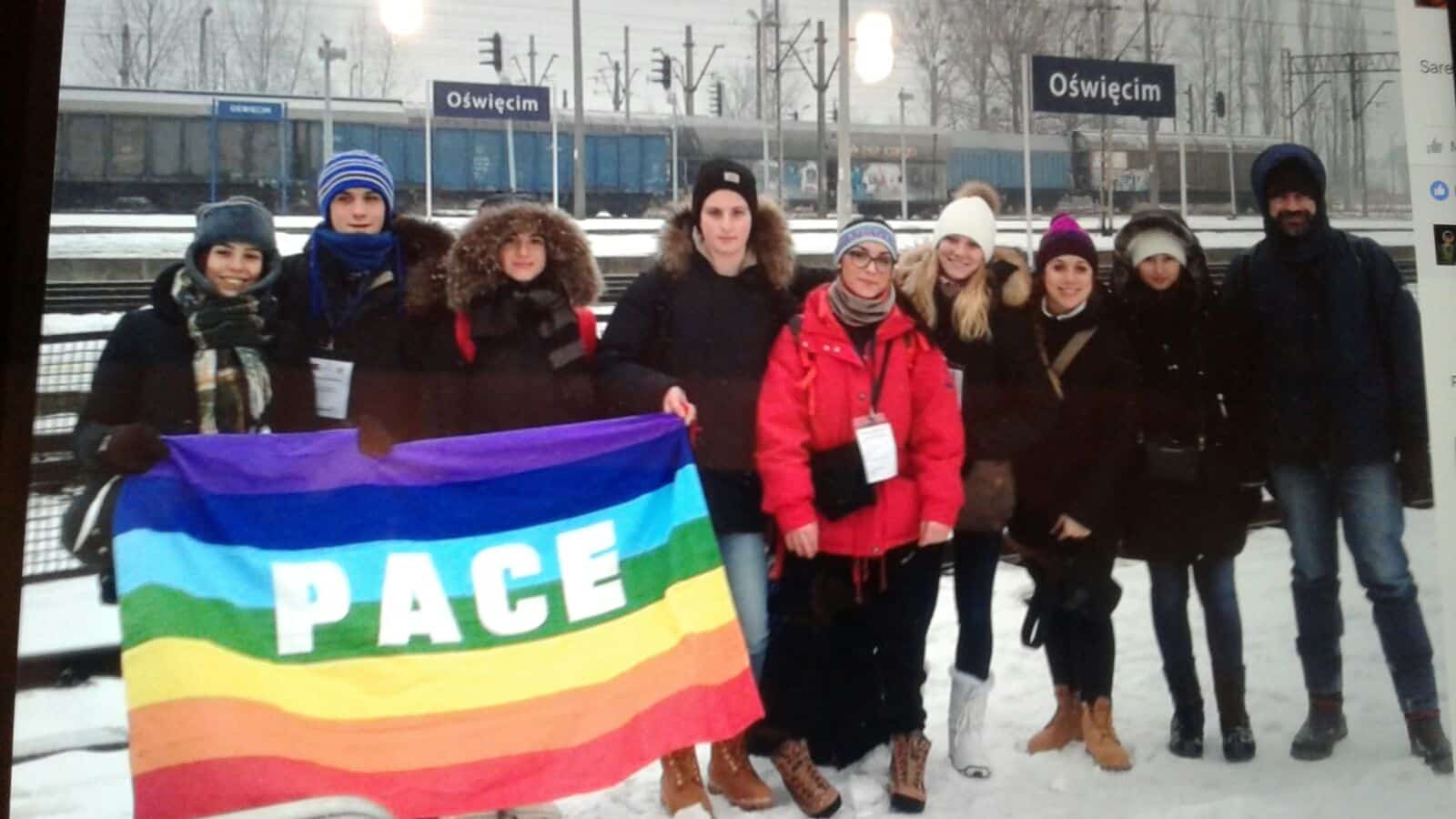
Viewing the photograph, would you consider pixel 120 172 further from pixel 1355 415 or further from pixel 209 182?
pixel 1355 415

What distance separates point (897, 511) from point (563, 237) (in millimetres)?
774

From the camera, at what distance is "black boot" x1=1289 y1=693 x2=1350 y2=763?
7.14 feet

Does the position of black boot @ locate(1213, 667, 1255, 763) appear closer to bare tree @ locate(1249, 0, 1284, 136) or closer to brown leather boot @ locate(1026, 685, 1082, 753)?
A: brown leather boot @ locate(1026, 685, 1082, 753)

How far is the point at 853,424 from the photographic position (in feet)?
7.04

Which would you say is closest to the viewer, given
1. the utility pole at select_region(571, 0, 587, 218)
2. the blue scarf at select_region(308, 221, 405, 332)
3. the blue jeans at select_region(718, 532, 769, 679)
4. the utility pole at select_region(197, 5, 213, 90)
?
the utility pole at select_region(197, 5, 213, 90)

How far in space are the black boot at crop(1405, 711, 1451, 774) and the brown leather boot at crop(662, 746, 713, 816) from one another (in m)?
1.21

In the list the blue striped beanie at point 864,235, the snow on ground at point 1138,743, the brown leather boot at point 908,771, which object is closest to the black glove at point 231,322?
the snow on ground at point 1138,743

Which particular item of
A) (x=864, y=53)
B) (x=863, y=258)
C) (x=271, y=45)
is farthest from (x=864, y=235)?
(x=271, y=45)

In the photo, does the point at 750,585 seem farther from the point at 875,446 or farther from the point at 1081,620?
the point at 1081,620

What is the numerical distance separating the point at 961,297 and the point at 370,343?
108cm

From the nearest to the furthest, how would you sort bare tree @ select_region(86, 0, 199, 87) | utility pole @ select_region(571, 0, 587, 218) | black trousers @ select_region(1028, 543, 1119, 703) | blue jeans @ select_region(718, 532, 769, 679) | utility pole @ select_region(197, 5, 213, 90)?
bare tree @ select_region(86, 0, 199, 87) → utility pole @ select_region(197, 5, 213, 90) → utility pole @ select_region(571, 0, 587, 218) → blue jeans @ select_region(718, 532, 769, 679) → black trousers @ select_region(1028, 543, 1119, 703)

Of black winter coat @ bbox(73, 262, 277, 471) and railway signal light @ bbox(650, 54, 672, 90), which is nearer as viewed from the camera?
black winter coat @ bbox(73, 262, 277, 471)

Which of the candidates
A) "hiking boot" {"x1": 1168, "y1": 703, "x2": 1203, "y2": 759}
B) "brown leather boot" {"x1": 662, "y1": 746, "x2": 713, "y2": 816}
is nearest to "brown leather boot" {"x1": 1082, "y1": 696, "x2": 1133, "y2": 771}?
"hiking boot" {"x1": 1168, "y1": 703, "x2": 1203, "y2": 759}

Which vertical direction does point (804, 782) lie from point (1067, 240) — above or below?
below
